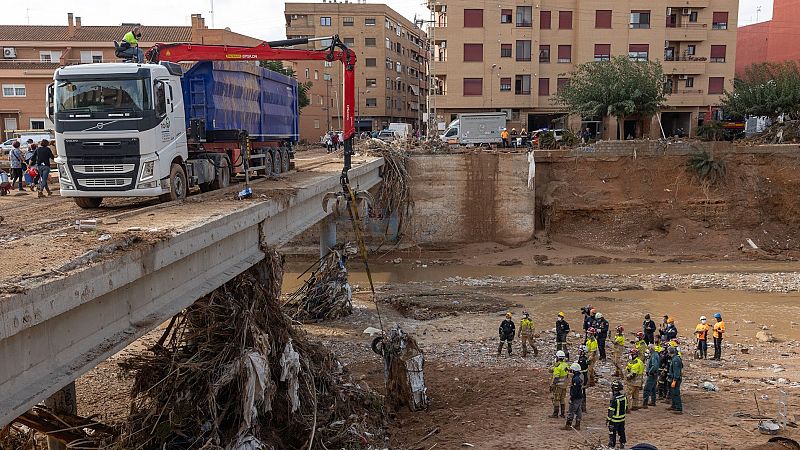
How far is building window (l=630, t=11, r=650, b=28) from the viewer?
46.9m

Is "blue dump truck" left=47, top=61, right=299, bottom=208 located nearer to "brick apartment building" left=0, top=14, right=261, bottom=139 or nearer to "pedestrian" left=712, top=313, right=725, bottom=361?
"pedestrian" left=712, top=313, right=725, bottom=361

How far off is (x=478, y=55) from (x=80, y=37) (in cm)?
3011

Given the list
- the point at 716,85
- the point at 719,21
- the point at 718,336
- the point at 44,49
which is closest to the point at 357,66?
the point at 44,49

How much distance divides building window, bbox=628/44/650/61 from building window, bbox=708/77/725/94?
17.9 feet

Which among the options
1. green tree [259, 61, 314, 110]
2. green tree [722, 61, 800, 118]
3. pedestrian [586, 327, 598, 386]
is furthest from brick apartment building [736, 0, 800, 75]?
pedestrian [586, 327, 598, 386]

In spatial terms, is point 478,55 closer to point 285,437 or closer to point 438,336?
point 438,336

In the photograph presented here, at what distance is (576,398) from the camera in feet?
39.4

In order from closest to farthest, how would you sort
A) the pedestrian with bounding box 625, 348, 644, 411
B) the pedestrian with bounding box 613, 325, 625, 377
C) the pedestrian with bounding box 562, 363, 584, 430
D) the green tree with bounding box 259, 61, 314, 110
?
the pedestrian with bounding box 562, 363, 584, 430 → the pedestrian with bounding box 625, 348, 644, 411 → the pedestrian with bounding box 613, 325, 625, 377 → the green tree with bounding box 259, 61, 314, 110

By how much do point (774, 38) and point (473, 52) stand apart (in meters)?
27.4

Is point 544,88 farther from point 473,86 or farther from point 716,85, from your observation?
point 716,85

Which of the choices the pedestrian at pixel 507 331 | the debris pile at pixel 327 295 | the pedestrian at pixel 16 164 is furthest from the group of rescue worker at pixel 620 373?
the pedestrian at pixel 16 164

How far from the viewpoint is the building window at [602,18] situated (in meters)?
46.6

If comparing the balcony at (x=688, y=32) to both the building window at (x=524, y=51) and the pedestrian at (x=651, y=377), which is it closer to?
the building window at (x=524, y=51)

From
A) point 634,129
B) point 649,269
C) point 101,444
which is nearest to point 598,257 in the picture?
point 649,269
